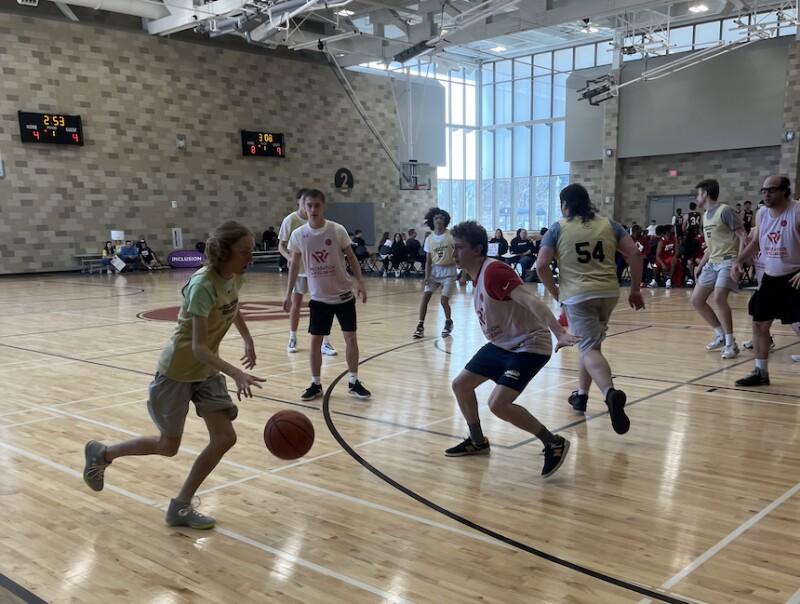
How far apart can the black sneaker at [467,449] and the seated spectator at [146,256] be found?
20144 mm

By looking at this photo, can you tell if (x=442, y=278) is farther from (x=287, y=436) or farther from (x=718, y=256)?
(x=287, y=436)

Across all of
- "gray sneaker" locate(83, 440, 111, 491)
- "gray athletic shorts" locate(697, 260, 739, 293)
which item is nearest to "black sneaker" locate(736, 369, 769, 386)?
"gray athletic shorts" locate(697, 260, 739, 293)

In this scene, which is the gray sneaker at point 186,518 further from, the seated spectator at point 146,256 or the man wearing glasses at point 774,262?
the seated spectator at point 146,256

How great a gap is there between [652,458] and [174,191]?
862 inches

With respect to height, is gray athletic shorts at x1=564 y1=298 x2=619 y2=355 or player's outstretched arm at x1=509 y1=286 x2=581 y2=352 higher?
player's outstretched arm at x1=509 y1=286 x2=581 y2=352

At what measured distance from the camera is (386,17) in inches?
877

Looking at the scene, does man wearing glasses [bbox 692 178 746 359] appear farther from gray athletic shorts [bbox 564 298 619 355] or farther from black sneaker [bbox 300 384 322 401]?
black sneaker [bbox 300 384 322 401]

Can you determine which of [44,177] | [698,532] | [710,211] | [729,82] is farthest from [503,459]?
[729,82]

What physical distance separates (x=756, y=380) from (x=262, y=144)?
21.9 meters

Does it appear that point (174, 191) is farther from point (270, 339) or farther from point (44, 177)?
point (270, 339)

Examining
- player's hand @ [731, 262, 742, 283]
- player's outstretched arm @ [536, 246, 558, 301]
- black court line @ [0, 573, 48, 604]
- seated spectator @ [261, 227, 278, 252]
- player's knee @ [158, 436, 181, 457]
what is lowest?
black court line @ [0, 573, 48, 604]

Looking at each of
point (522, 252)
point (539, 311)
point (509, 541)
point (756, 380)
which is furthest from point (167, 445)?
point (522, 252)

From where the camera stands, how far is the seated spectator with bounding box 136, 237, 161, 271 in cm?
2239

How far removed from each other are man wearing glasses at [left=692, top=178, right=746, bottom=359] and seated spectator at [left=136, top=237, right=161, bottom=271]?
1894 centimetres
